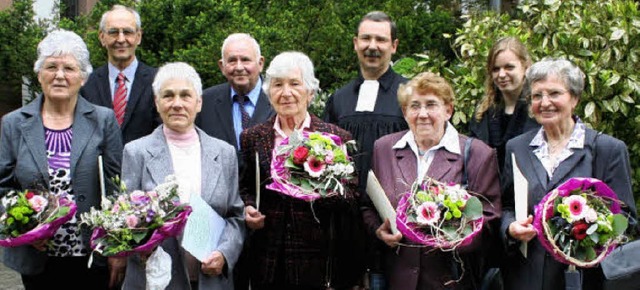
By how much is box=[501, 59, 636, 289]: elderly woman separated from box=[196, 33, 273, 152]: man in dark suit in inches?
83.3

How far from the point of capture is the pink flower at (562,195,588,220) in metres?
4.73

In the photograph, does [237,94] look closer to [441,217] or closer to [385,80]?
[385,80]

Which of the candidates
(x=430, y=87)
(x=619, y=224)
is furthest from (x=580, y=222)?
(x=430, y=87)

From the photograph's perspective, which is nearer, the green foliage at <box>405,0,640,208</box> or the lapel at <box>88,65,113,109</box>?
the lapel at <box>88,65,113,109</box>

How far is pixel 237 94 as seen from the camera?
6.80m

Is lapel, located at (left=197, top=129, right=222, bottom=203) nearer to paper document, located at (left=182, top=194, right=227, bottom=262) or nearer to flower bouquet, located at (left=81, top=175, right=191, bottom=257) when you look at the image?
paper document, located at (left=182, top=194, right=227, bottom=262)

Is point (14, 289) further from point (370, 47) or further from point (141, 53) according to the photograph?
point (370, 47)

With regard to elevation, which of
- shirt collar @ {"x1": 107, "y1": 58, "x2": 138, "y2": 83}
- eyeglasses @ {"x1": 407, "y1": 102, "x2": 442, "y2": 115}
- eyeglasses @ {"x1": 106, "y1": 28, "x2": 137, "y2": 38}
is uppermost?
eyeglasses @ {"x1": 106, "y1": 28, "x2": 137, "y2": 38}

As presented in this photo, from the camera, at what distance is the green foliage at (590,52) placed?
743 centimetres

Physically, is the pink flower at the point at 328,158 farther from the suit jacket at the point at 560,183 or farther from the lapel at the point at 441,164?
the suit jacket at the point at 560,183

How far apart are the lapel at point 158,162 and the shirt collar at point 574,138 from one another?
2.14 meters

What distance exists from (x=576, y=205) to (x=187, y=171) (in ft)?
7.28

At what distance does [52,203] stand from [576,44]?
4698 millimetres

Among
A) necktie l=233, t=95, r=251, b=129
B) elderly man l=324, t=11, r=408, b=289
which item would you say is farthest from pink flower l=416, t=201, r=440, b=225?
necktie l=233, t=95, r=251, b=129
